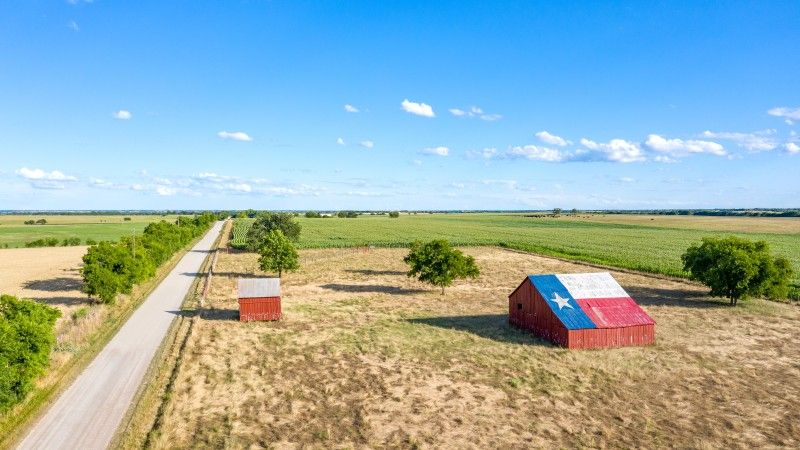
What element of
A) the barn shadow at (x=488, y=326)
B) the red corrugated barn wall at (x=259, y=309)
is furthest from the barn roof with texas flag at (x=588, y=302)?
the red corrugated barn wall at (x=259, y=309)

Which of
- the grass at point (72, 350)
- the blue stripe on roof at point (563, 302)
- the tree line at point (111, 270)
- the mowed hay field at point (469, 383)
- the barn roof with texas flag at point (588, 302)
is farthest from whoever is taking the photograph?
the tree line at point (111, 270)

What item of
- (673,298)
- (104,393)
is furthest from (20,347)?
(673,298)

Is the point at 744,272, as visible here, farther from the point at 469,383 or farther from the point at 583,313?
the point at 469,383

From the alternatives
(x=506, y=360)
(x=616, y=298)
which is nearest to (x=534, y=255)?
(x=616, y=298)

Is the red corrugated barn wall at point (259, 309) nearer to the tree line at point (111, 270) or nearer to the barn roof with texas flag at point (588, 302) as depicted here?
the tree line at point (111, 270)

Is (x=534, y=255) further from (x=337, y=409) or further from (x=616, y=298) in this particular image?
(x=337, y=409)
